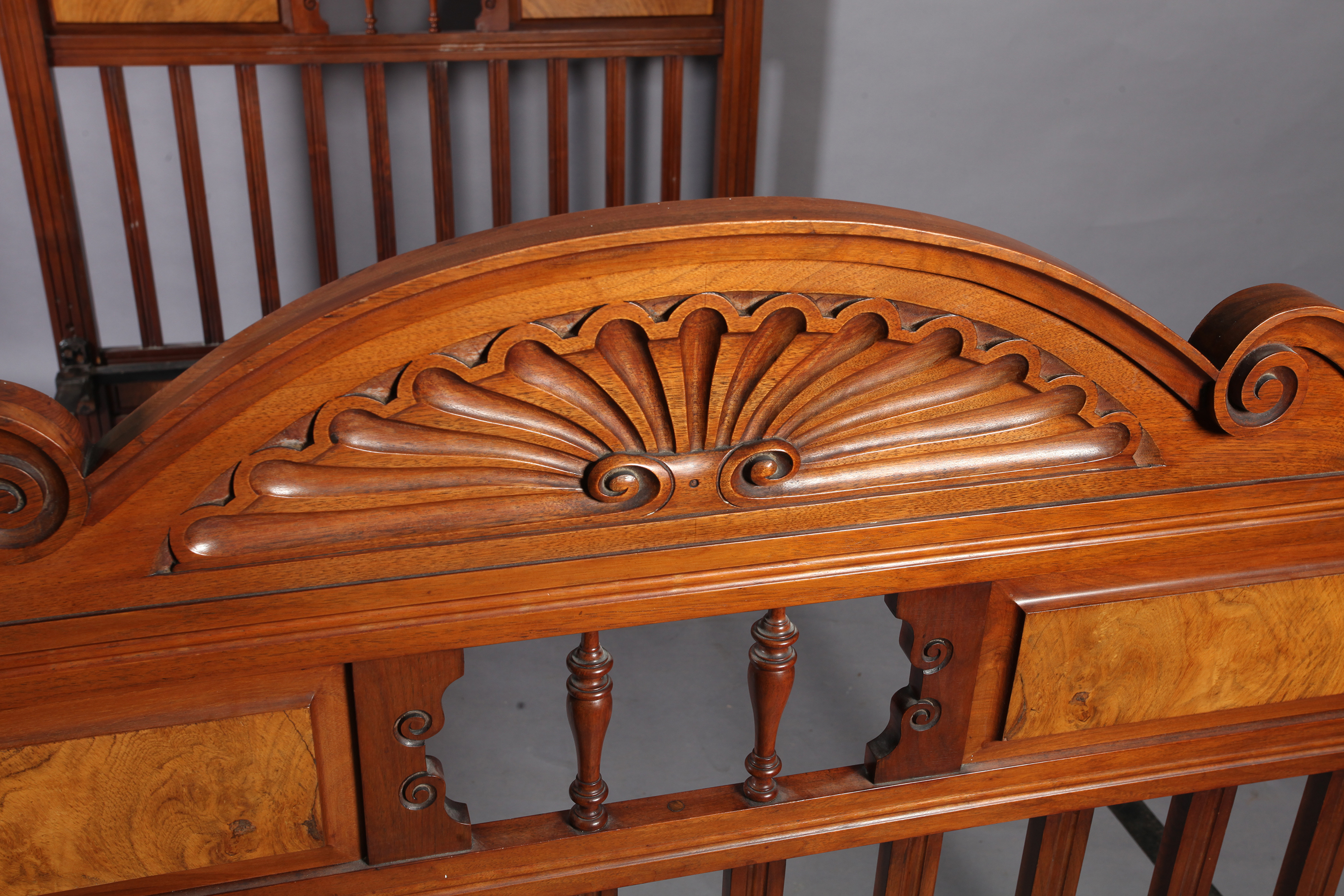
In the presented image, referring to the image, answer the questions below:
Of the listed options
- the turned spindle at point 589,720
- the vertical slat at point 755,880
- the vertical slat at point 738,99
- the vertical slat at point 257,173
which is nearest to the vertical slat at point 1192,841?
the vertical slat at point 755,880

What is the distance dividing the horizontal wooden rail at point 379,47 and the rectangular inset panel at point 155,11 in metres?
0.03

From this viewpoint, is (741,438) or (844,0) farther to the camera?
(844,0)

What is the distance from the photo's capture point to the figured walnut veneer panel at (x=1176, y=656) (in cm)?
75

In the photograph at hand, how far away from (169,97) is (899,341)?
1.81m

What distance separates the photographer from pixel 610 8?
182 cm

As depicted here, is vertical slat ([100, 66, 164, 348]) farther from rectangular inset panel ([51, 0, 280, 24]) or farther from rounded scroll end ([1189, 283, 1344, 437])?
rounded scroll end ([1189, 283, 1344, 437])

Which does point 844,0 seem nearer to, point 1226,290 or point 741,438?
point 1226,290

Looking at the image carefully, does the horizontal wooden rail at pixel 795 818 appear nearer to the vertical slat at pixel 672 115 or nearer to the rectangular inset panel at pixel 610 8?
the vertical slat at pixel 672 115

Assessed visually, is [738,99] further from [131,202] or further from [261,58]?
[131,202]

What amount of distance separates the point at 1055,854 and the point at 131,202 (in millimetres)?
1636

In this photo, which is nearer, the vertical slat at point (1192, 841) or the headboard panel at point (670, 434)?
the headboard panel at point (670, 434)

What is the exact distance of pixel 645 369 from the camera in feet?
2.00

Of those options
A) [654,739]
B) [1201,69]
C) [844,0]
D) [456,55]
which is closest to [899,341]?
[654,739]

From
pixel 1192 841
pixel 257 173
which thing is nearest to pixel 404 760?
pixel 1192 841
